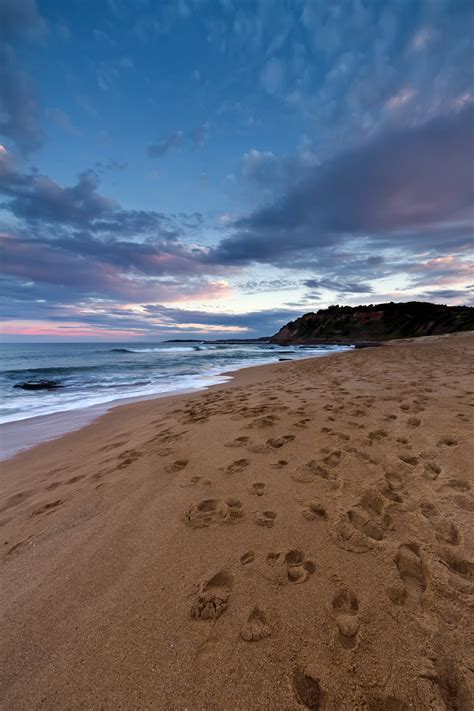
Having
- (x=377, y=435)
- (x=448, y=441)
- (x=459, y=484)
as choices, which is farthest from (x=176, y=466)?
(x=448, y=441)

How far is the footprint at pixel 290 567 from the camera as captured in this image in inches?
70.8

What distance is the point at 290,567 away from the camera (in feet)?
6.21

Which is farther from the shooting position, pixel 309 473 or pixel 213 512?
pixel 309 473

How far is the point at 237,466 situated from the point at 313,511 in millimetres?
1033

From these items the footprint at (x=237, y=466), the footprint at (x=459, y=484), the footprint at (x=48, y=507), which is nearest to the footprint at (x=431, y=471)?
the footprint at (x=459, y=484)

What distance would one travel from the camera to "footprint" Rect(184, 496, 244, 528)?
7.79 ft

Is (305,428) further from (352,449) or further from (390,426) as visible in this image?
(390,426)

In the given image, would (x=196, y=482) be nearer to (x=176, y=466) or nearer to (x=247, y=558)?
(x=176, y=466)

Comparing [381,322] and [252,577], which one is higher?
[381,322]

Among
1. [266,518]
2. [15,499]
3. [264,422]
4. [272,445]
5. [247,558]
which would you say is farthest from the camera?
[264,422]

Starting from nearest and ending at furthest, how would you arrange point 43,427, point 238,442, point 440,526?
point 440,526 → point 238,442 → point 43,427

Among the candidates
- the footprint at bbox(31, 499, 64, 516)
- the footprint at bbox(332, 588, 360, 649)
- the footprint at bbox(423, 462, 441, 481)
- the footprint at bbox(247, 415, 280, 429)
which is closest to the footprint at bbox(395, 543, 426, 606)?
the footprint at bbox(332, 588, 360, 649)

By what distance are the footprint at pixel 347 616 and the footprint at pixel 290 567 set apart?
0.21 m

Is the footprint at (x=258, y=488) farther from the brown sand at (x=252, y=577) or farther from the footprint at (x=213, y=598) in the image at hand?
the footprint at (x=213, y=598)
